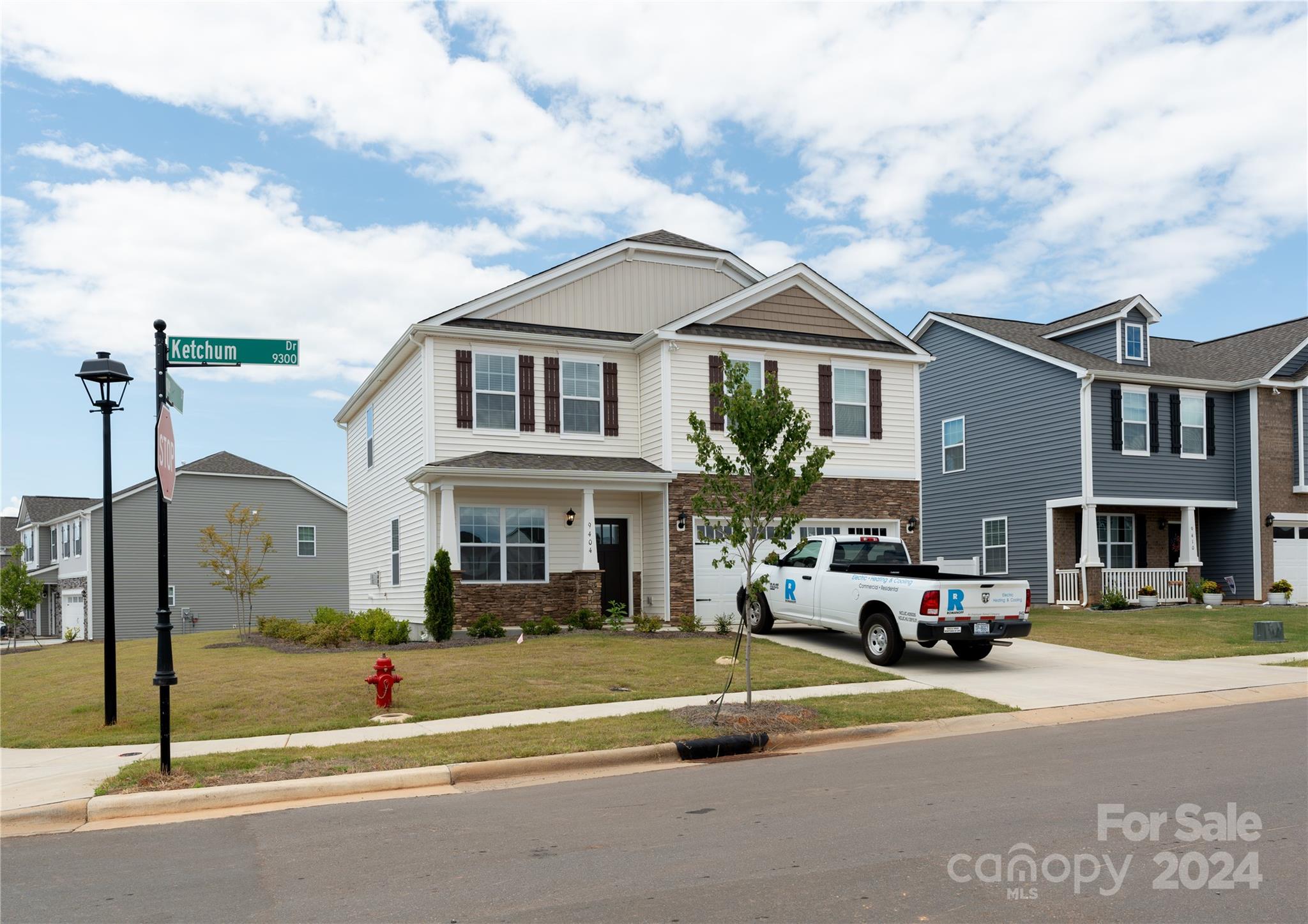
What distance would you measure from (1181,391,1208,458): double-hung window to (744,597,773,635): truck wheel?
15.8 meters

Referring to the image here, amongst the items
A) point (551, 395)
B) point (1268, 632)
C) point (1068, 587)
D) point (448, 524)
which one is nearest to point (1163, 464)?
point (1068, 587)

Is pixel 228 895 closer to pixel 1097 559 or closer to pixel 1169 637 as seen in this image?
pixel 1169 637

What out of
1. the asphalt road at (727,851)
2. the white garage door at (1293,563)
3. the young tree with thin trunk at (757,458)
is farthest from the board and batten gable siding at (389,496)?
the white garage door at (1293,563)

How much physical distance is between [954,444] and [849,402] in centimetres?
901

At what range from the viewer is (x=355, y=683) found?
1391 centimetres

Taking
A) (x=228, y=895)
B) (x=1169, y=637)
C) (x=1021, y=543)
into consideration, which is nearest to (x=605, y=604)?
(x=1169, y=637)

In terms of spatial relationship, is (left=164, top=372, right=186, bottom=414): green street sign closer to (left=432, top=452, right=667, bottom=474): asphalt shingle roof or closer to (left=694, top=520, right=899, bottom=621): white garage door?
(left=432, top=452, right=667, bottom=474): asphalt shingle roof

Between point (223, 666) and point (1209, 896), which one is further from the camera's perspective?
point (223, 666)

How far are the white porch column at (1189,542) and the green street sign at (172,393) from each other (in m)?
26.9

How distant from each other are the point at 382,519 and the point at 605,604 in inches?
272

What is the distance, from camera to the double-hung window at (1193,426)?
2894cm

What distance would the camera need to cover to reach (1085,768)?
8.76 metres

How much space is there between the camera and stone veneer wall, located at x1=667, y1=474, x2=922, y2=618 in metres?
22.2

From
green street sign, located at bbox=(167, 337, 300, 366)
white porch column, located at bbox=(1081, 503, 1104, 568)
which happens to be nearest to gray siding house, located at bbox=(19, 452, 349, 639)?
white porch column, located at bbox=(1081, 503, 1104, 568)
